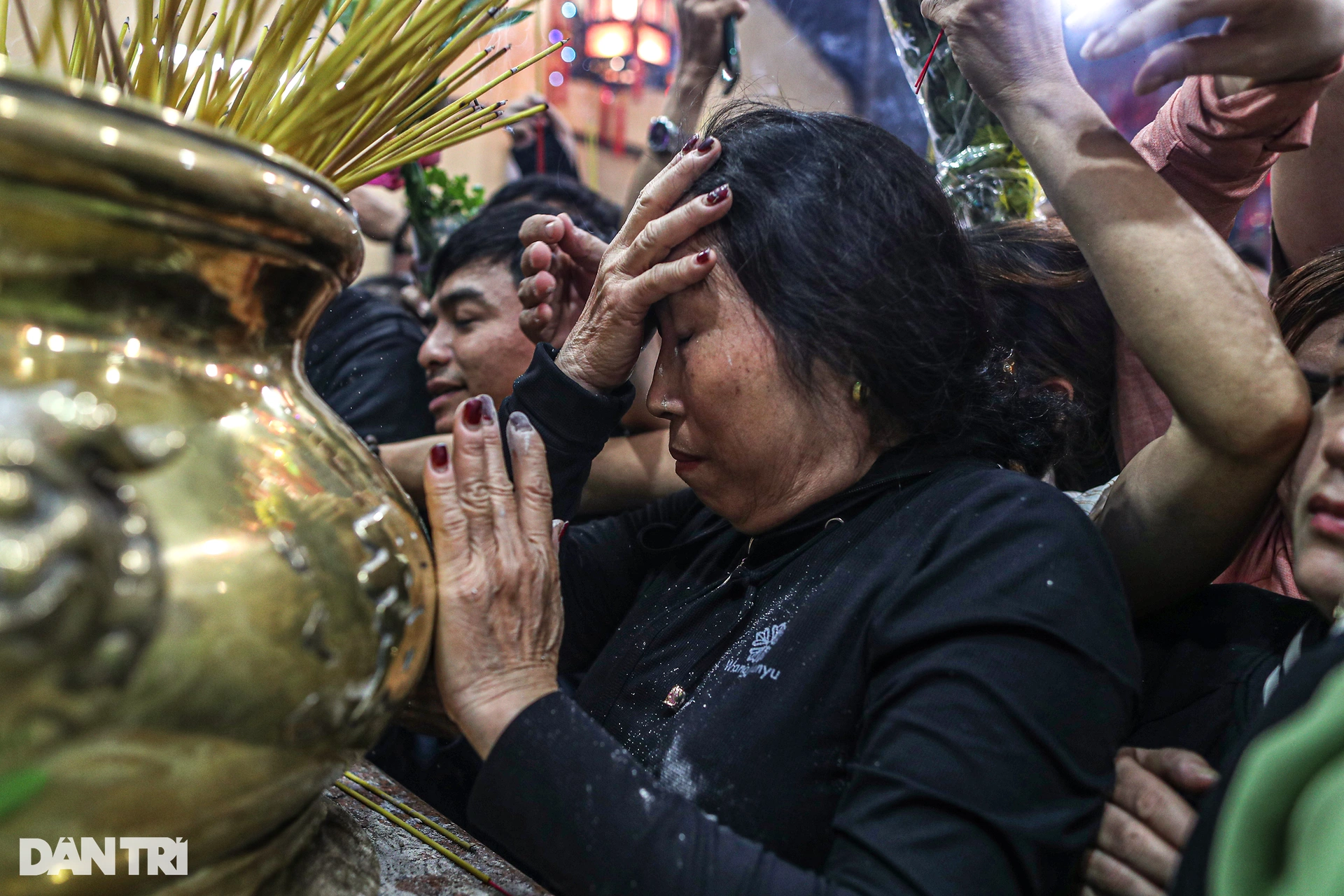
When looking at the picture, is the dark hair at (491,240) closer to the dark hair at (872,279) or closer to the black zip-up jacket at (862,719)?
the dark hair at (872,279)

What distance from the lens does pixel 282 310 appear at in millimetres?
581

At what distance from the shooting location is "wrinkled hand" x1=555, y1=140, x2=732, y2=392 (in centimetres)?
105

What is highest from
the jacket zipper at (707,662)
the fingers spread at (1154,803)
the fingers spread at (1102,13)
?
the fingers spread at (1102,13)

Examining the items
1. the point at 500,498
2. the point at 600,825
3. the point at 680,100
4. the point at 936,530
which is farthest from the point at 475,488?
the point at 680,100

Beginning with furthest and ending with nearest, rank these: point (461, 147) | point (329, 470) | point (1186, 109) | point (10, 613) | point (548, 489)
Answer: point (461, 147), point (1186, 109), point (548, 489), point (329, 470), point (10, 613)

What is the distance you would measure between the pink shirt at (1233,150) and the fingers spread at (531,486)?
25.7 inches

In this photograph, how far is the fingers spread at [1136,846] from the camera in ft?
2.45

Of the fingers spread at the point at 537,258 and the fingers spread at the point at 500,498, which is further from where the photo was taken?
the fingers spread at the point at 537,258

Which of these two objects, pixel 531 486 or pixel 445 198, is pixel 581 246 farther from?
pixel 445 198

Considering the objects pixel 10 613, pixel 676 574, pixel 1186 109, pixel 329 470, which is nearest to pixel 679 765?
pixel 676 574

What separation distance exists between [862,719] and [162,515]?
1.85 feet

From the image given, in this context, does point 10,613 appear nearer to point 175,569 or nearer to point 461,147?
point 175,569

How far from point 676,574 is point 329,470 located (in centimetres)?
65

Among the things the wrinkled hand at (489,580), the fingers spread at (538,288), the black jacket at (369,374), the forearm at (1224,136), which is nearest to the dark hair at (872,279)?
the forearm at (1224,136)
